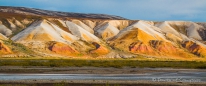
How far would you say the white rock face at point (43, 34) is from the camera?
492 ft

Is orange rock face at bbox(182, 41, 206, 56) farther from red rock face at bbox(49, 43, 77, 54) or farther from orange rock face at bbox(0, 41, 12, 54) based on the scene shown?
orange rock face at bbox(0, 41, 12, 54)

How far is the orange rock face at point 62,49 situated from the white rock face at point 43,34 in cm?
597

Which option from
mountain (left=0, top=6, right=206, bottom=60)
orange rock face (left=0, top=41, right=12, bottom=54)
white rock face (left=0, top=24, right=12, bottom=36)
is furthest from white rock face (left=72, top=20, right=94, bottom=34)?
orange rock face (left=0, top=41, right=12, bottom=54)

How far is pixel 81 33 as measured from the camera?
168 meters

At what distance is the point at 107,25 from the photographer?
189250mm

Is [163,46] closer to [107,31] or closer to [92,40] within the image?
[92,40]

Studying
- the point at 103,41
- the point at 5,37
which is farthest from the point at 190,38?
the point at 5,37

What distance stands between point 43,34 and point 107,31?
3932 centimetres

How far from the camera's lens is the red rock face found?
142375mm

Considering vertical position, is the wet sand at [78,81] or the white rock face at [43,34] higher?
the white rock face at [43,34]

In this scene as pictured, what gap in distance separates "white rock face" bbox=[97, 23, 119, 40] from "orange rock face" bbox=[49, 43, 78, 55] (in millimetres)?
33282

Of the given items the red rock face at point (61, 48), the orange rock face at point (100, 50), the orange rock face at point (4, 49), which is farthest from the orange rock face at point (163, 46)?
the orange rock face at point (4, 49)

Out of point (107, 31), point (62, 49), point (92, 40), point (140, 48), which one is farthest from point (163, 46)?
point (62, 49)

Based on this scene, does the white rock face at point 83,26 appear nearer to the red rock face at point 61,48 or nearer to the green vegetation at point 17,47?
the red rock face at point 61,48
